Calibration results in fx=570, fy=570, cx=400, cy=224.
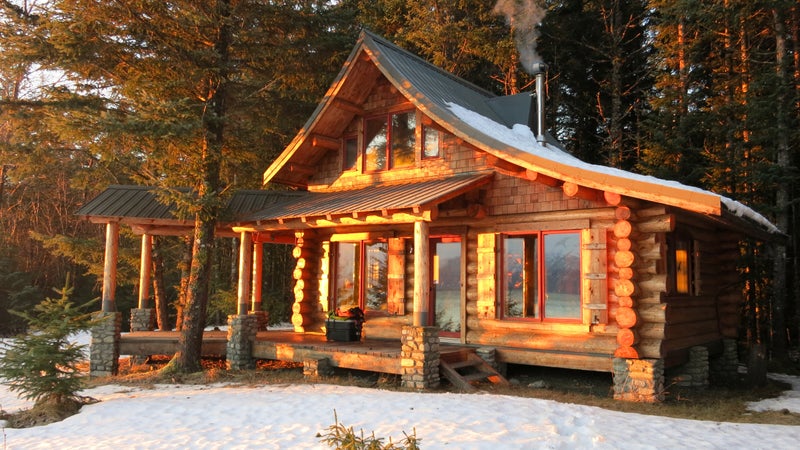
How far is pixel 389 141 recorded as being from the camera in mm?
13805

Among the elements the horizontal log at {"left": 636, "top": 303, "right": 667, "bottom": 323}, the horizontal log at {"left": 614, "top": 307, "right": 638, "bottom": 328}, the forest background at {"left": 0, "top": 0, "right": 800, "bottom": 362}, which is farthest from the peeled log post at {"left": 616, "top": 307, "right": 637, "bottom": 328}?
the forest background at {"left": 0, "top": 0, "right": 800, "bottom": 362}

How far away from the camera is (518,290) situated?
1178 centimetres

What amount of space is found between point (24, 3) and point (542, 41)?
61.9 ft

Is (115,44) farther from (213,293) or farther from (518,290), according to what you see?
(213,293)

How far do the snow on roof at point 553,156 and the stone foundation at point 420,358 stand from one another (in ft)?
12.5

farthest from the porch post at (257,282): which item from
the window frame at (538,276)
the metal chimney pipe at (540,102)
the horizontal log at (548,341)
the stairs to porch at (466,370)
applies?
the metal chimney pipe at (540,102)

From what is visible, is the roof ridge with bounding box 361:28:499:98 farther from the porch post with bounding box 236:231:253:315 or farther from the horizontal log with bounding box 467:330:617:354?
the horizontal log with bounding box 467:330:617:354

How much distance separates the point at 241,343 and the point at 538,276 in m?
6.77

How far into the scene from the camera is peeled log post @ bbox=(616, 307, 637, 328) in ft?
31.7

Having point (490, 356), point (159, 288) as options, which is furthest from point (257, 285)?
point (159, 288)

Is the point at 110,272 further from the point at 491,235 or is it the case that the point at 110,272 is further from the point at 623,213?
the point at 623,213

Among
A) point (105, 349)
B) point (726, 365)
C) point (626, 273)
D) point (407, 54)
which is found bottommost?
point (726, 365)

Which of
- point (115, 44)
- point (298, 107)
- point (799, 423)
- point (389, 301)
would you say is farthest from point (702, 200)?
point (298, 107)

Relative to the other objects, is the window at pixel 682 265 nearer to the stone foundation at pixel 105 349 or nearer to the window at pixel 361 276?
the window at pixel 361 276
